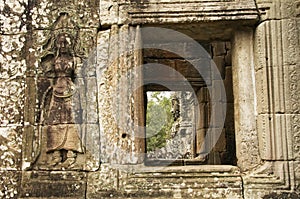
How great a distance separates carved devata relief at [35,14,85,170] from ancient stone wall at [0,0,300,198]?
0.01 m

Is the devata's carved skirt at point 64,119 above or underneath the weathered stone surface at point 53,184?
above

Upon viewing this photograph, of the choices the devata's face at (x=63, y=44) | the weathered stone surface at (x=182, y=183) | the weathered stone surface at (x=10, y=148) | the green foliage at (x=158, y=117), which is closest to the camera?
the weathered stone surface at (x=182, y=183)

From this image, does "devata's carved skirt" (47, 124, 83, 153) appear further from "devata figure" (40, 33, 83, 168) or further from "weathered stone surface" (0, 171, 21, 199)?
"weathered stone surface" (0, 171, 21, 199)

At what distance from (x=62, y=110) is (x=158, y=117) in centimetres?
2129

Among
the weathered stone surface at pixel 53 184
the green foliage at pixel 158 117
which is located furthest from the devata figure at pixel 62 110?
the green foliage at pixel 158 117

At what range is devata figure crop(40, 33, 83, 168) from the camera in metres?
4.88

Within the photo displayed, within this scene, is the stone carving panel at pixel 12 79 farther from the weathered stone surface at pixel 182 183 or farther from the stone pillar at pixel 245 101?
the stone pillar at pixel 245 101

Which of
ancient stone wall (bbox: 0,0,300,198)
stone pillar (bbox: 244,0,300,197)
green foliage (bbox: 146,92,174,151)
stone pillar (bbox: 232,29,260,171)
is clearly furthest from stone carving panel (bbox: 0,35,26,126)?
green foliage (bbox: 146,92,174,151)

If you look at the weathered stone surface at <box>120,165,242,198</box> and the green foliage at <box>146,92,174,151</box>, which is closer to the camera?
the weathered stone surface at <box>120,165,242,198</box>

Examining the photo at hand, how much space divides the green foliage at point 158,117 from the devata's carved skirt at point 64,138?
1638 centimetres

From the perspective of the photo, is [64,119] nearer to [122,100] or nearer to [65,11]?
[122,100]

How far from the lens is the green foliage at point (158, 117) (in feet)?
71.6

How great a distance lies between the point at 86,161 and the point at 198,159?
4495 mm

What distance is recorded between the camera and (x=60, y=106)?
4.95m
